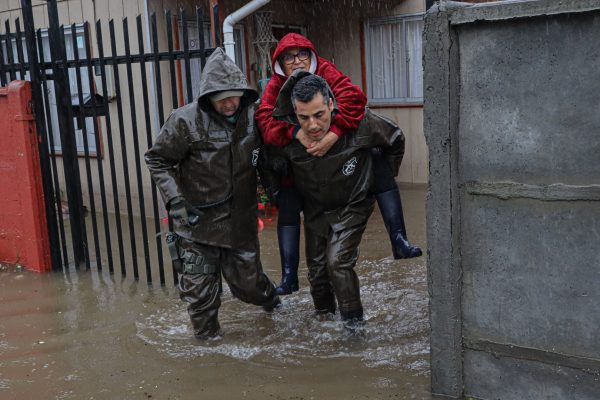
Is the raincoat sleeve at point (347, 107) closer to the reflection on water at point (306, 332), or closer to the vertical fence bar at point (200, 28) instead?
the vertical fence bar at point (200, 28)

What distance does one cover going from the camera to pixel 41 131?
6.48 meters

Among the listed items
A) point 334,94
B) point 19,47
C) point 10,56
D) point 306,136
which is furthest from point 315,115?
point 10,56

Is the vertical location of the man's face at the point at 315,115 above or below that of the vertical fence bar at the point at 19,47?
below

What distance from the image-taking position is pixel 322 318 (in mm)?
4969

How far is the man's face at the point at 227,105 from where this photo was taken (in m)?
4.44

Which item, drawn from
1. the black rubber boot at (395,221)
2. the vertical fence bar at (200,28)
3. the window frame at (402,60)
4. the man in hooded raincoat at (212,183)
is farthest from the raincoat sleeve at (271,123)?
the window frame at (402,60)

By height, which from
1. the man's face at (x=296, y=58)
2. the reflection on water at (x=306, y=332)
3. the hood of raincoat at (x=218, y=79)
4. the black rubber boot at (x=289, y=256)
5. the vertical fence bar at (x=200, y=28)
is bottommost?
the reflection on water at (x=306, y=332)

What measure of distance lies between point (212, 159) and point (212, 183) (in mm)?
170

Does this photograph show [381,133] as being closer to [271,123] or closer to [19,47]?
[271,123]

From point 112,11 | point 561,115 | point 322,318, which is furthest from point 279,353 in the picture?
point 112,11

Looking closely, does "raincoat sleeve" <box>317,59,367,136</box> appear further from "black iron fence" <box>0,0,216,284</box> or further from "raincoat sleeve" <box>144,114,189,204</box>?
"black iron fence" <box>0,0,216,284</box>

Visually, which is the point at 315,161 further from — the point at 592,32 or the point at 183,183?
the point at 592,32

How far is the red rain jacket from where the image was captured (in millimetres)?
4207

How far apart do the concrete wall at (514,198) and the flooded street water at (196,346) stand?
1.83 ft
